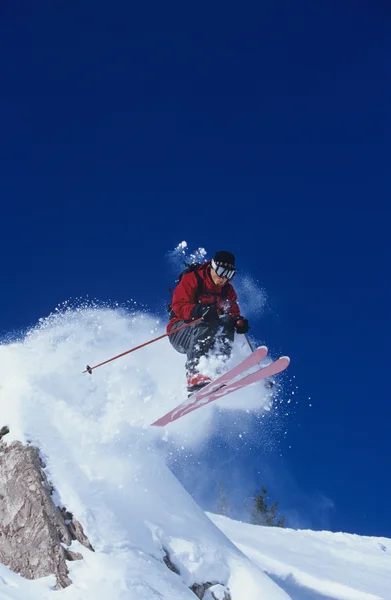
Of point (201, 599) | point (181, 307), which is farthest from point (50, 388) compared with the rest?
point (201, 599)

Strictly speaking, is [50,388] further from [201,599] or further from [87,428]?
[201,599]

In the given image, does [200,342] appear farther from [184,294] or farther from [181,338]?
[184,294]

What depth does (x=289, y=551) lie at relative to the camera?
12703mm

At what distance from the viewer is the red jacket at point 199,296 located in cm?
895

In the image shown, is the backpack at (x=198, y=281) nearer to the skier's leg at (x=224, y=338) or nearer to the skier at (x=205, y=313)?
the skier at (x=205, y=313)

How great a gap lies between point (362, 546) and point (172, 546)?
10.6 meters

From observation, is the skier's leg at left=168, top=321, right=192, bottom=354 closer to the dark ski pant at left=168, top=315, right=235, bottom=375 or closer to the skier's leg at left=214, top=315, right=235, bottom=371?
the dark ski pant at left=168, top=315, right=235, bottom=375

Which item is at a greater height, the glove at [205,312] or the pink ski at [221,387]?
the glove at [205,312]

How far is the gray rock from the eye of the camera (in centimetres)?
620

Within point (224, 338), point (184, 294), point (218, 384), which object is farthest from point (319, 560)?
point (184, 294)

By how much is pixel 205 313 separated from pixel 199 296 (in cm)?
60

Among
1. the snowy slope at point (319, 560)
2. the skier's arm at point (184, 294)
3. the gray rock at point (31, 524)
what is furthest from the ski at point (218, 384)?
the snowy slope at point (319, 560)

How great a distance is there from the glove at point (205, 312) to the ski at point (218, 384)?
2.93ft

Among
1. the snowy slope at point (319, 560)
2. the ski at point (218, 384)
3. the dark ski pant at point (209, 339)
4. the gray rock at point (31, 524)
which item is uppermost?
the dark ski pant at point (209, 339)
